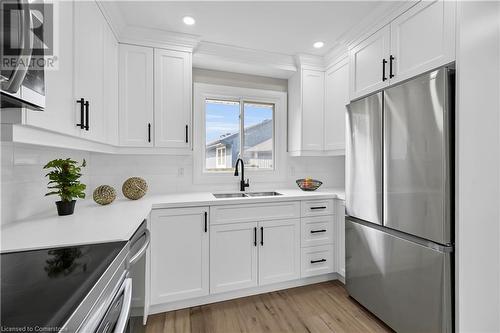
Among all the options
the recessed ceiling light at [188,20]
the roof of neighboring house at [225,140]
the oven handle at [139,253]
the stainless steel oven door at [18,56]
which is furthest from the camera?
the roof of neighboring house at [225,140]

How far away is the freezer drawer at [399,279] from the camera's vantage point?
1.36 meters

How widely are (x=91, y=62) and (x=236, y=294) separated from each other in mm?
2194

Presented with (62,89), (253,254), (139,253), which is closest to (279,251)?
(253,254)

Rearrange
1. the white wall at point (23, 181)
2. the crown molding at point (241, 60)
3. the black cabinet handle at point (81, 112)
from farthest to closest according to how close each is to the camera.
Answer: the crown molding at point (241, 60), the black cabinet handle at point (81, 112), the white wall at point (23, 181)

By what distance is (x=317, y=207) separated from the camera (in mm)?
2344

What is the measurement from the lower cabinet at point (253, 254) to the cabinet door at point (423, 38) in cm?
157

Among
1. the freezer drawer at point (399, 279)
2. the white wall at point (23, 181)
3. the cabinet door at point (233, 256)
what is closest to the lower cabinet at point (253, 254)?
the cabinet door at point (233, 256)

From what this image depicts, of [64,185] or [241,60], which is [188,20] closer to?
[241,60]

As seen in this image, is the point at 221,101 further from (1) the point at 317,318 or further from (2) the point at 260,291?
(1) the point at 317,318

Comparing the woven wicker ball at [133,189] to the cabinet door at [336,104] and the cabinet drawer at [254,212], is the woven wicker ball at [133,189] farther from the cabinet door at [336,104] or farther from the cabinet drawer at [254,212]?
the cabinet door at [336,104]

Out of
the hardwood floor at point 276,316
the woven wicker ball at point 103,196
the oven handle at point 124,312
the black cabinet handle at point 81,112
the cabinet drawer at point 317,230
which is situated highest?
the black cabinet handle at point 81,112

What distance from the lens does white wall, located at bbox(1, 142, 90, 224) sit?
1.20 metres

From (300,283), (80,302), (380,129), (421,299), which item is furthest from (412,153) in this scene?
(80,302)

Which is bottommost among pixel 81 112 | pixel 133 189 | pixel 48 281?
pixel 48 281
